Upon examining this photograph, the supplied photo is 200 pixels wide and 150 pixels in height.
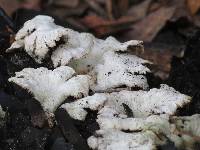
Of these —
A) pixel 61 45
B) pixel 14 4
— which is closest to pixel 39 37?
pixel 61 45

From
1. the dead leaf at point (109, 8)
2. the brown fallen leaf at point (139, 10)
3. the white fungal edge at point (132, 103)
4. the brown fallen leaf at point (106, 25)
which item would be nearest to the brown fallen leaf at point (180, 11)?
the brown fallen leaf at point (139, 10)

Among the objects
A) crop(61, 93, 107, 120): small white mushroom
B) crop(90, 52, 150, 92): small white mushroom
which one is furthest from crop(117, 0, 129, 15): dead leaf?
crop(61, 93, 107, 120): small white mushroom

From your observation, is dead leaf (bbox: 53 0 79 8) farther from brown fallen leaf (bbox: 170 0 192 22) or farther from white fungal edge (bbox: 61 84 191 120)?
white fungal edge (bbox: 61 84 191 120)

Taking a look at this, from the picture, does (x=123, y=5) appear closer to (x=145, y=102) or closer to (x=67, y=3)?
(x=67, y=3)

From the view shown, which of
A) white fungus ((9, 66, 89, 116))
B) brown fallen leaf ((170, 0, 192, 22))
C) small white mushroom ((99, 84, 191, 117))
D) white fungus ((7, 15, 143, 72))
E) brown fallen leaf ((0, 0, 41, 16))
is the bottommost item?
small white mushroom ((99, 84, 191, 117))

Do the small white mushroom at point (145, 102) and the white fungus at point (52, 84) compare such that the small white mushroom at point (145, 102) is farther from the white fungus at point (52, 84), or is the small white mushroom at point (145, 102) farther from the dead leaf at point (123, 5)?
the dead leaf at point (123, 5)
